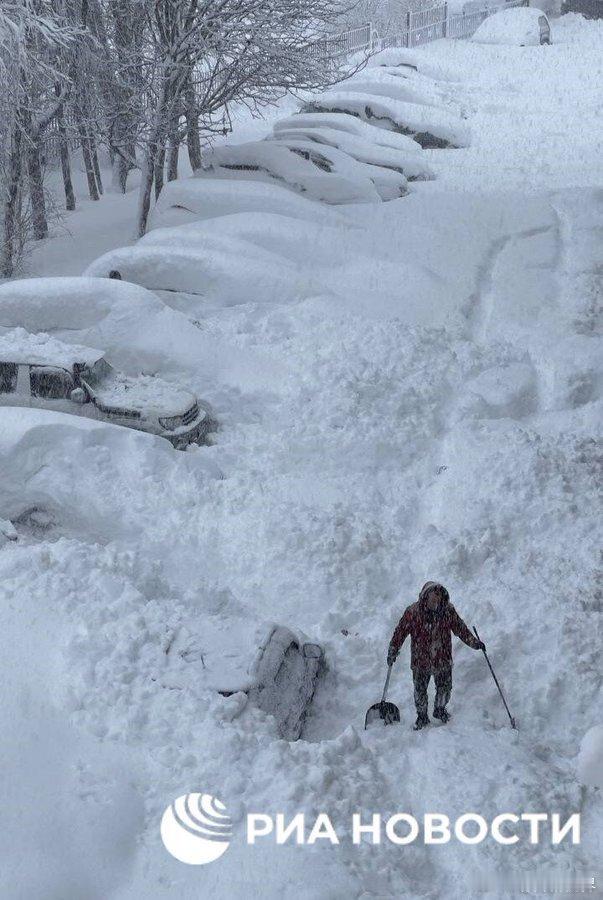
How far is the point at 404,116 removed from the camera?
76.6 feet

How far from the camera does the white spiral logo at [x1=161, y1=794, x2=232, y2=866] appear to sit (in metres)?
4.73

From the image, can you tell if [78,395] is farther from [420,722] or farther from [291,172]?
[291,172]

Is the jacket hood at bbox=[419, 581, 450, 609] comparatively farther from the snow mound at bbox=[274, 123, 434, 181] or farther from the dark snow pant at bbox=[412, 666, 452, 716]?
the snow mound at bbox=[274, 123, 434, 181]

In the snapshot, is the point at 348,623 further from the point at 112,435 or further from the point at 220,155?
the point at 220,155

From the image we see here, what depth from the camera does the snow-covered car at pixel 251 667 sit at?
5.92 metres

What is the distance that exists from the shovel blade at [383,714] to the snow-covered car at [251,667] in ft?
1.50

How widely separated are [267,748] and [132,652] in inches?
49.1

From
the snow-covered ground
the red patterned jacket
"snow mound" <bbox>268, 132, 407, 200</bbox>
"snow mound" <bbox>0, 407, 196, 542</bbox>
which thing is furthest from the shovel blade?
"snow mound" <bbox>268, 132, 407, 200</bbox>

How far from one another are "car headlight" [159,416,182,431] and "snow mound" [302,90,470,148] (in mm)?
16026

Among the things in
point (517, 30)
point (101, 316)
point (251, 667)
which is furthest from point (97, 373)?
point (517, 30)

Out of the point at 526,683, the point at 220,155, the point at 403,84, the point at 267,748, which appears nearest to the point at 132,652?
the point at 267,748

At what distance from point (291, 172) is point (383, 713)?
12.5 m

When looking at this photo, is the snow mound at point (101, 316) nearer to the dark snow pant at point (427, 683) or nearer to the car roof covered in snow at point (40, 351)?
the car roof covered in snow at point (40, 351)

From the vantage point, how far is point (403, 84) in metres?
26.1
